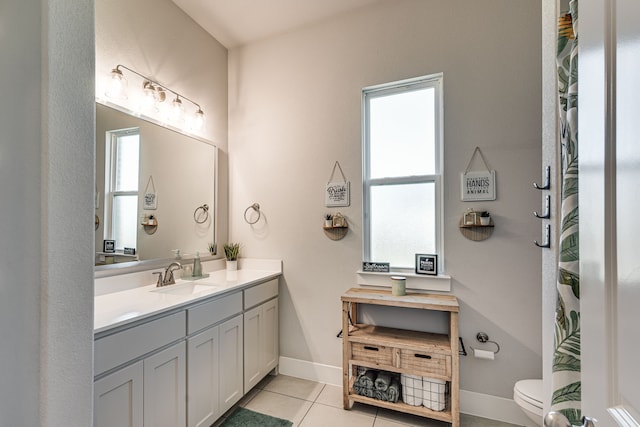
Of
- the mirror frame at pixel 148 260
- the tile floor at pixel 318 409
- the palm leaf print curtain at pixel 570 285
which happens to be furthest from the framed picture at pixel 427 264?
the mirror frame at pixel 148 260

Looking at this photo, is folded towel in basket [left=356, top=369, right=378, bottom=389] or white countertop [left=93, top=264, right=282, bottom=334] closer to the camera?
white countertop [left=93, top=264, right=282, bottom=334]

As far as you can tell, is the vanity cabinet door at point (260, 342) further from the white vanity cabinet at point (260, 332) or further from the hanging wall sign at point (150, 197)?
the hanging wall sign at point (150, 197)

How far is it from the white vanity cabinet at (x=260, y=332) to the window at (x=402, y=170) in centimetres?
89

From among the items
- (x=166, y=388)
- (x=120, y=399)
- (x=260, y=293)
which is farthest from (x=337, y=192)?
(x=120, y=399)

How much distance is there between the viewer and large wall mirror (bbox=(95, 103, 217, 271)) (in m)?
1.82

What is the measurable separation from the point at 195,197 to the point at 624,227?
101 inches

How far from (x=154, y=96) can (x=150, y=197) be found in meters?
0.74

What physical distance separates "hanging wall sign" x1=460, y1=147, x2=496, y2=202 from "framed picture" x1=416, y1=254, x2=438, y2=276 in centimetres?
48

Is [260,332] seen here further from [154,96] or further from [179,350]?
[154,96]

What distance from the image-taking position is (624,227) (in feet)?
1.46

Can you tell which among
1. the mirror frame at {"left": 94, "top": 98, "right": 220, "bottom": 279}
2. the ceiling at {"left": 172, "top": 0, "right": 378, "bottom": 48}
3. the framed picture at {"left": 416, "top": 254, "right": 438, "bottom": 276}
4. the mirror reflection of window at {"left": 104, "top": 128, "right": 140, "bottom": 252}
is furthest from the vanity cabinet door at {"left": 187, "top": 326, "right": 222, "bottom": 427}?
the ceiling at {"left": 172, "top": 0, "right": 378, "bottom": 48}

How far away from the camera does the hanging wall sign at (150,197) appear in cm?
208

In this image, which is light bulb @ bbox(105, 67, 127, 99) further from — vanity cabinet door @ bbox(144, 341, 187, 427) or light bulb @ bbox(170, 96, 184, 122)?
vanity cabinet door @ bbox(144, 341, 187, 427)

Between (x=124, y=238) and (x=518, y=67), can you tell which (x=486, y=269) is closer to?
(x=518, y=67)
